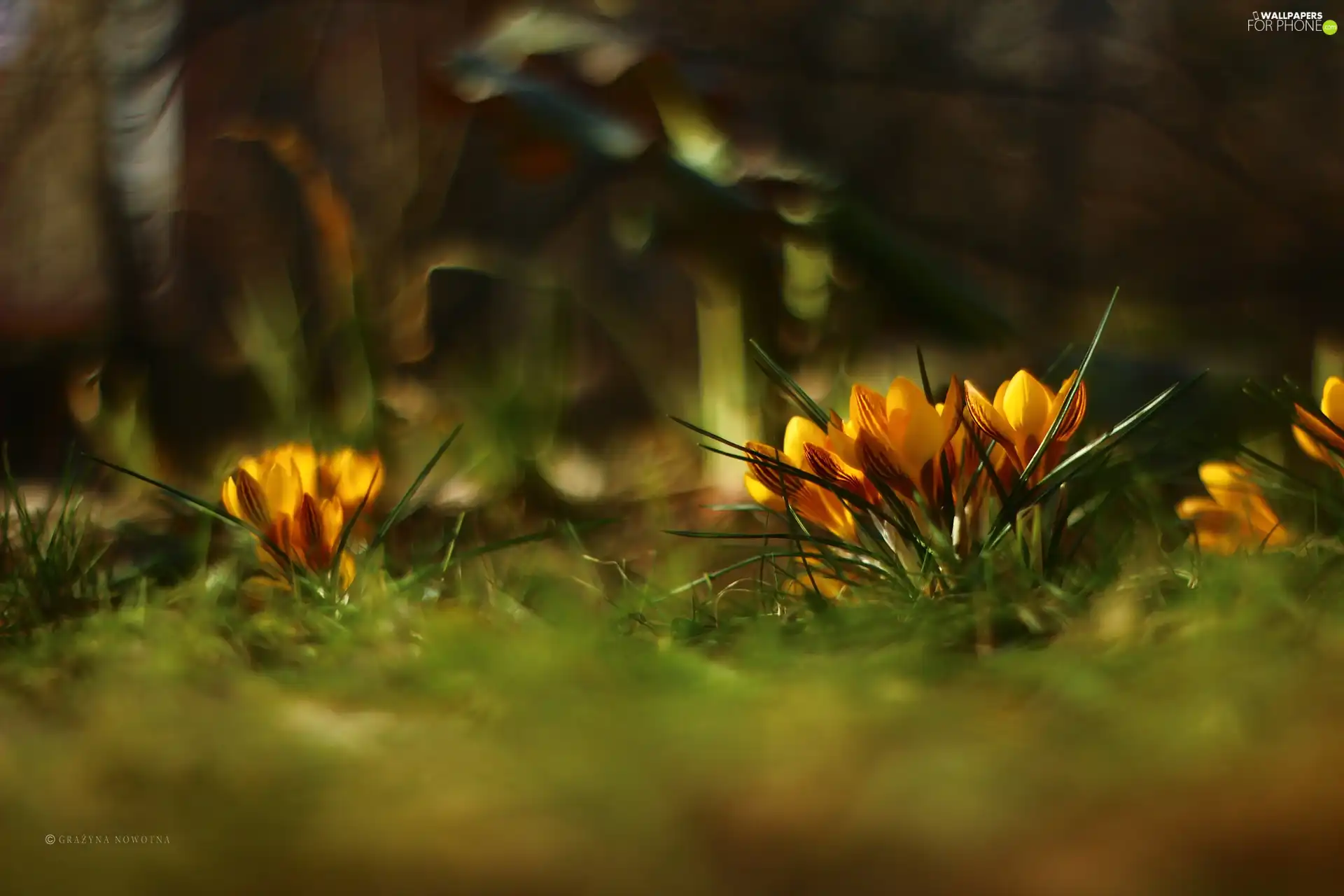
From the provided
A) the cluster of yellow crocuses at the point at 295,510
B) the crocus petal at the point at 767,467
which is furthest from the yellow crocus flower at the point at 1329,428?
the cluster of yellow crocuses at the point at 295,510

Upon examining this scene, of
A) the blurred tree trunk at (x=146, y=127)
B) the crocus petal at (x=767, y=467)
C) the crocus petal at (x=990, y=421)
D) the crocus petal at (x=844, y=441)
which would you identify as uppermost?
the blurred tree trunk at (x=146, y=127)

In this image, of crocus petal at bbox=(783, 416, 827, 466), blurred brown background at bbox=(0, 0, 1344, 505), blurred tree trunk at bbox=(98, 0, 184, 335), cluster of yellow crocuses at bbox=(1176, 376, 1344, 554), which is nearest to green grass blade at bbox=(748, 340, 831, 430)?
crocus petal at bbox=(783, 416, 827, 466)

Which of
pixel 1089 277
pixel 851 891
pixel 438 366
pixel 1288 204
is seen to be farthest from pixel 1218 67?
pixel 851 891

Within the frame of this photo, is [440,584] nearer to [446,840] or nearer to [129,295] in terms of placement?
[446,840]

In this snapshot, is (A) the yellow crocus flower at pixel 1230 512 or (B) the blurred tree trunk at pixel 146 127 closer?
(A) the yellow crocus flower at pixel 1230 512

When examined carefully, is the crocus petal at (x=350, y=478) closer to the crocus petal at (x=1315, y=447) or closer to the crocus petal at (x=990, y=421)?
the crocus petal at (x=990, y=421)

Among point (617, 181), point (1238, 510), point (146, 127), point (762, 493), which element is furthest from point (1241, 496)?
point (146, 127)

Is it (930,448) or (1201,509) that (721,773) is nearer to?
(930,448)
